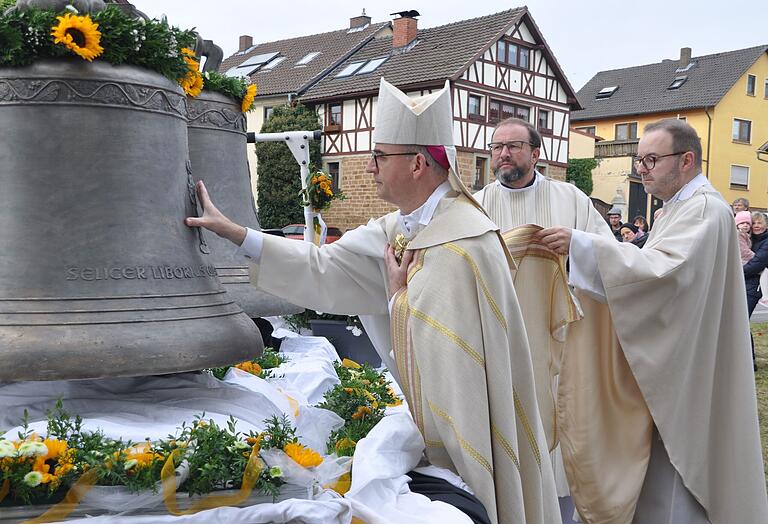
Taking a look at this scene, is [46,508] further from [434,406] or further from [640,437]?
[640,437]

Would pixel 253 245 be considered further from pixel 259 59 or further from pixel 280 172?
pixel 259 59

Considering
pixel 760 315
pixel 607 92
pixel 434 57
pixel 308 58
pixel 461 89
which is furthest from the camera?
pixel 607 92

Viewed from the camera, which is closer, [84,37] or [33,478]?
[33,478]

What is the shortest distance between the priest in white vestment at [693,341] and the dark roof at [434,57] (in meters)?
22.3

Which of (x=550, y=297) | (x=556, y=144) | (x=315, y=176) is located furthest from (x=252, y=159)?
(x=550, y=297)

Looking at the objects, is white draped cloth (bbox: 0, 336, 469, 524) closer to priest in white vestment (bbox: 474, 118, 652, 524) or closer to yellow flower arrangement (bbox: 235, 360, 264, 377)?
yellow flower arrangement (bbox: 235, 360, 264, 377)

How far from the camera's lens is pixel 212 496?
232 cm

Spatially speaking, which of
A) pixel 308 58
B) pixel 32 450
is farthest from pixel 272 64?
pixel 32 450

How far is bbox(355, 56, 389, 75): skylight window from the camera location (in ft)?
97.1

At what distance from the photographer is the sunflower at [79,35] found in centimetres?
241

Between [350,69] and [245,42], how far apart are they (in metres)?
Result: 10.1

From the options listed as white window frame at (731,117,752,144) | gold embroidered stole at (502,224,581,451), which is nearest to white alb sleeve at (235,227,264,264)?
gold embroidered stole at (502,224,581,451)

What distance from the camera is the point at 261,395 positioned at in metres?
3.08

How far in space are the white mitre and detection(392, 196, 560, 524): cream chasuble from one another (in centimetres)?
22
